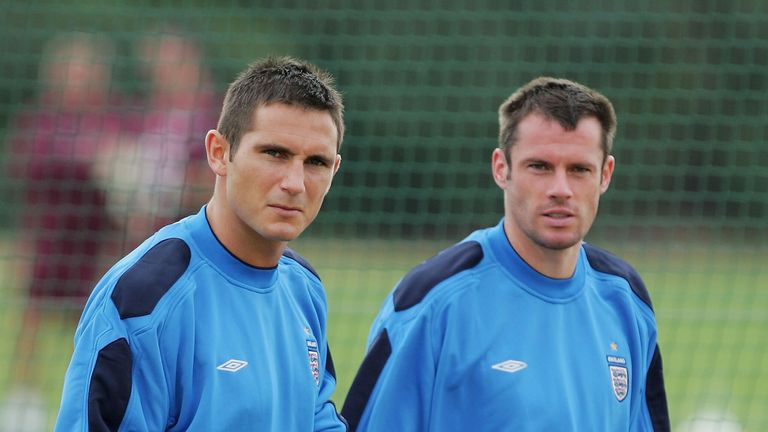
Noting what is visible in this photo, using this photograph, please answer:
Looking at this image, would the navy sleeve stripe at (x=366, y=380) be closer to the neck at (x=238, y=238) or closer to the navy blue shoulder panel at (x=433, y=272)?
the navy blue shoulder panel at (x=433, y=272)

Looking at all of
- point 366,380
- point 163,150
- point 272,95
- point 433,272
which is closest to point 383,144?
point 163,150

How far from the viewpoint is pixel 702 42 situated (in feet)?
29.1

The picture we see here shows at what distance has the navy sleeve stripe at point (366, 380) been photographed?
391 centimetres

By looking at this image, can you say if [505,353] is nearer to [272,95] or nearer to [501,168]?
[501,168]

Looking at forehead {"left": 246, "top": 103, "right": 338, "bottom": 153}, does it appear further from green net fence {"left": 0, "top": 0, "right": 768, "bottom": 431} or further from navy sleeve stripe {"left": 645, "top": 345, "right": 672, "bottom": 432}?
green net fence {"left": 0, "top": 0, "right": 768, "bottom": 431}

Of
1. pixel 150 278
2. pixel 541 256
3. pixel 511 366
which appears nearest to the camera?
pixel 150 278

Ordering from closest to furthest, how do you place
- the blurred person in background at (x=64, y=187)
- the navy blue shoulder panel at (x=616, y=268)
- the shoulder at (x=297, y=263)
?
the shoulder at (x=297, y=263) < the navy blue shoulder panel at (x=616, y=268) < the blurred person in background at (x=64, y=187)

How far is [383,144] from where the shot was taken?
10.0m

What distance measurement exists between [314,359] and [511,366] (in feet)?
2.19

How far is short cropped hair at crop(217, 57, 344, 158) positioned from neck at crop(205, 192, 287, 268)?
0.17 m

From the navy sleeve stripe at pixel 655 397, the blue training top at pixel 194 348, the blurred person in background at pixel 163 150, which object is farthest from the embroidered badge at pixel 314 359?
the blurred person in background at pixel 163 150

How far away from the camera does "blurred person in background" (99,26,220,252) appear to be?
8.51m

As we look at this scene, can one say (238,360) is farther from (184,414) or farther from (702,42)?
(702,42)

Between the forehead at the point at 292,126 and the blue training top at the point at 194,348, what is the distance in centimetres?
32
